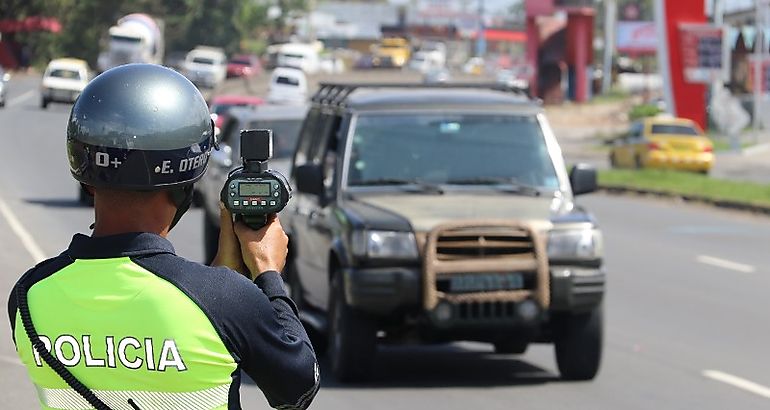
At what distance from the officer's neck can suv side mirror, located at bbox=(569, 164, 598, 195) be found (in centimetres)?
816

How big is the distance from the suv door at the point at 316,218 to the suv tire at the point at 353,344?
2.18ft

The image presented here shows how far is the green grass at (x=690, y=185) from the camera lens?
1138 inches

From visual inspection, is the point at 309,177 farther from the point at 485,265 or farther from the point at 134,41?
the point at 134,41

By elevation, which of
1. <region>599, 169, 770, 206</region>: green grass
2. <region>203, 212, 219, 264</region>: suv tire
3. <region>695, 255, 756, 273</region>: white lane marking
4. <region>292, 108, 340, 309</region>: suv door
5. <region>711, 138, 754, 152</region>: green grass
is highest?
<region>292, 108, 340, 309</region>: suv door

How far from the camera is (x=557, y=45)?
86.9 m

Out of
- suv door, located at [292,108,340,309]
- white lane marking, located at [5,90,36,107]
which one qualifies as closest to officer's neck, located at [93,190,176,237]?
suv door, located at [292,108,340,309]

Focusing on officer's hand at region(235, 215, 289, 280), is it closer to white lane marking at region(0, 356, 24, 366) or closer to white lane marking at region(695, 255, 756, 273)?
white lane marking at region(0, 356, 24, 366)

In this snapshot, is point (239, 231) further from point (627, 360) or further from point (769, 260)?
point (769, 260)

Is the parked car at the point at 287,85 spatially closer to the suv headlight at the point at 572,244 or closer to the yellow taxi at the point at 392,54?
the yellow taxi at the point at 392,54

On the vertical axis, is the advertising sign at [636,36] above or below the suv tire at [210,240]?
below

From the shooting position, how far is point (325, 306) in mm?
11555

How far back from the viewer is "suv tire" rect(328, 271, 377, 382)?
→ 1073cm

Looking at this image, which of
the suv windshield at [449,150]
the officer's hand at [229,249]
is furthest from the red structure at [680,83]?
the officer's hand at [229,249]

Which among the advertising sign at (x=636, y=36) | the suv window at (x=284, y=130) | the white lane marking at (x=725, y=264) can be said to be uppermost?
the suv window at (x=284, y=130)
